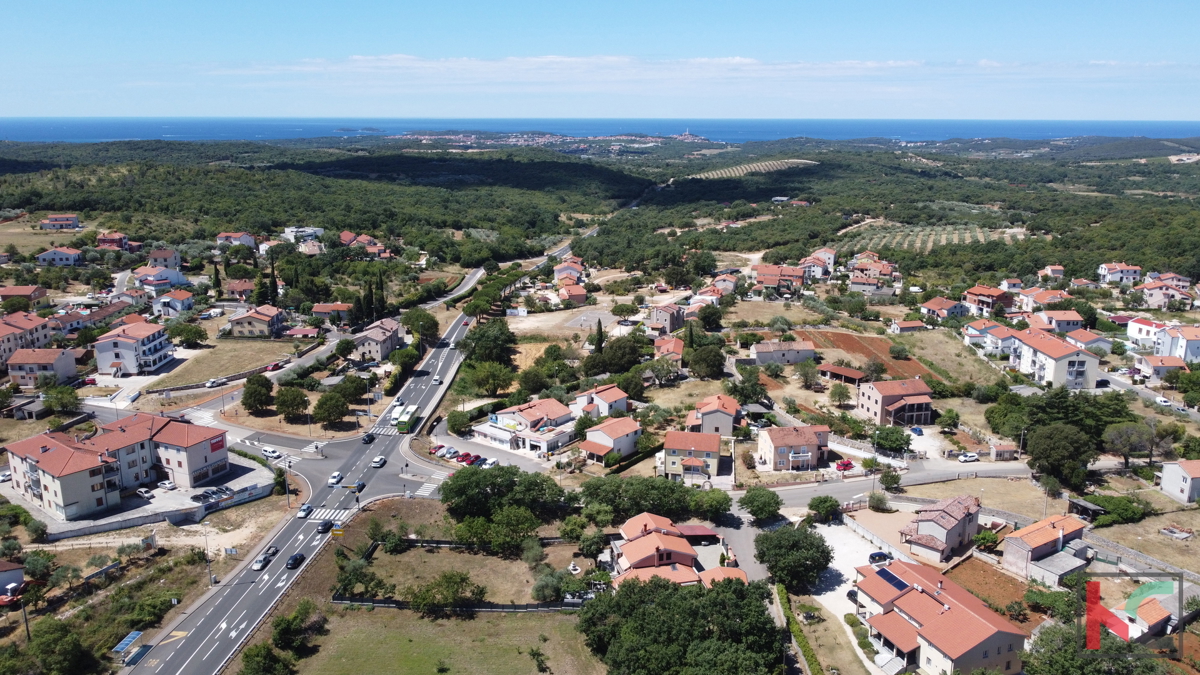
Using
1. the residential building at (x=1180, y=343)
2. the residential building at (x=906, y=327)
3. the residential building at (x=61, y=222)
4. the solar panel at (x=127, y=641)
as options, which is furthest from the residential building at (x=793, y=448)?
the residential building at (x=61, y=222)

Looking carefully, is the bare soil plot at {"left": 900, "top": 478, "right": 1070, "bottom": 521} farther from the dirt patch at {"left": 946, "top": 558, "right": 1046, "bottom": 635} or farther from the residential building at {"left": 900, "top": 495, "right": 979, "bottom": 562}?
the dirt patch at {"left": 946, "top": 558, "right": 1046, "bottom": 635}

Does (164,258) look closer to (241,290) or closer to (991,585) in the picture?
(241,290)

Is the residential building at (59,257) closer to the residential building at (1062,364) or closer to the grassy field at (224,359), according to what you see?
the grassy field at (224,359)

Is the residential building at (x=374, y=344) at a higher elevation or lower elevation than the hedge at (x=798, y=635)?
higher

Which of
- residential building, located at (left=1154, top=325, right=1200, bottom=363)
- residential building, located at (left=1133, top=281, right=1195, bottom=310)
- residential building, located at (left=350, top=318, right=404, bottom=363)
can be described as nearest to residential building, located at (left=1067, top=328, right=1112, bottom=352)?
residential building, located at (left=1154, top=325, right=1200, bottom=363)

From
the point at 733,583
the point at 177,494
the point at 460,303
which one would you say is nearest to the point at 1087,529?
the point at 733,583

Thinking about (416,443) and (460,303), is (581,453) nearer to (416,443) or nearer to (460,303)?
(416,443)
